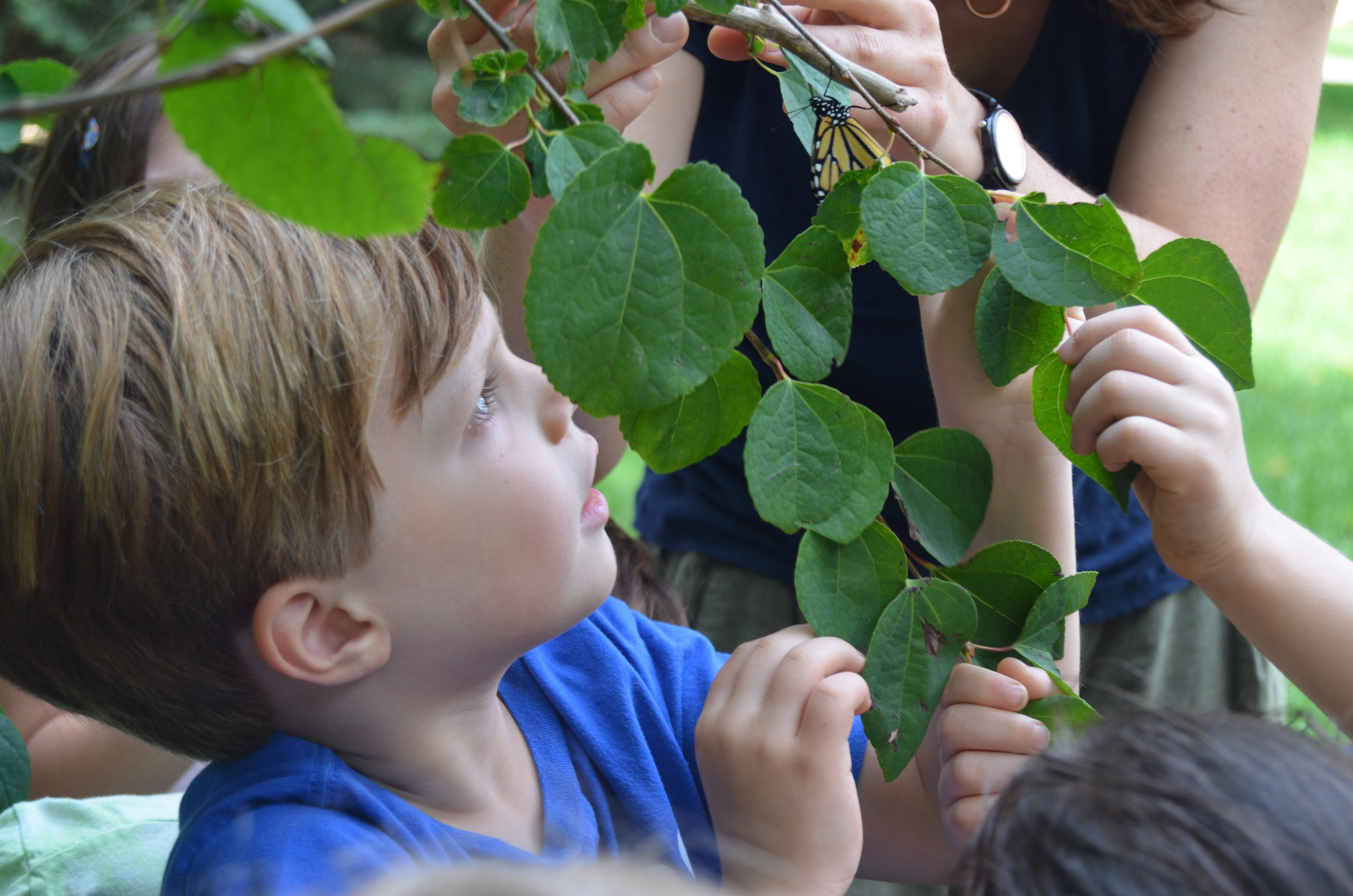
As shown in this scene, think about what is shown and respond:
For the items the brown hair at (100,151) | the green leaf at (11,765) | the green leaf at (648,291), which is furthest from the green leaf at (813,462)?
the brown hair at (100,151)

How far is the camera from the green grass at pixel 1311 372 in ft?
10.6

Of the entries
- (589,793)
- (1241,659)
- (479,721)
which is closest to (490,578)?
(479,721)

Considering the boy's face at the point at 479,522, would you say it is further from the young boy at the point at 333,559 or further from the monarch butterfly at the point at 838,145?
the monarch butterfly at the point at 838,145

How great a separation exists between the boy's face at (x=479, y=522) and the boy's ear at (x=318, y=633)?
2cm

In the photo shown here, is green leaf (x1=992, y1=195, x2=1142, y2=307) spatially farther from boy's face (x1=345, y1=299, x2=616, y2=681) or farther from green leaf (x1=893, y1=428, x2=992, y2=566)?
boy's face (x1=345, y1=299, x2=616, y2=681)

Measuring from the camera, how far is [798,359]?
0.72 m

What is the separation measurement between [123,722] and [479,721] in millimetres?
308

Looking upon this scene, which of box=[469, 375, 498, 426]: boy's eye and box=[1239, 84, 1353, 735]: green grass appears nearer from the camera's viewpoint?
box=[469, 375, 498, 426]: boy's eye

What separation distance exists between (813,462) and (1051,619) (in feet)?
0.75

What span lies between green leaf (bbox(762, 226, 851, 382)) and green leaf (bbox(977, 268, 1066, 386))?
0.39ft

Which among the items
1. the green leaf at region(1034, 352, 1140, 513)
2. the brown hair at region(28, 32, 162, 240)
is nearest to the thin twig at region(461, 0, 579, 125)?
the green leaf at region(1034, 352, 1140, 513)

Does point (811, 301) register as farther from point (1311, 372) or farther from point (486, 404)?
point (1311, 372)

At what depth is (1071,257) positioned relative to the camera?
0.74 metres

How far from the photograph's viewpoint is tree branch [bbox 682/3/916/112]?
0.69m
